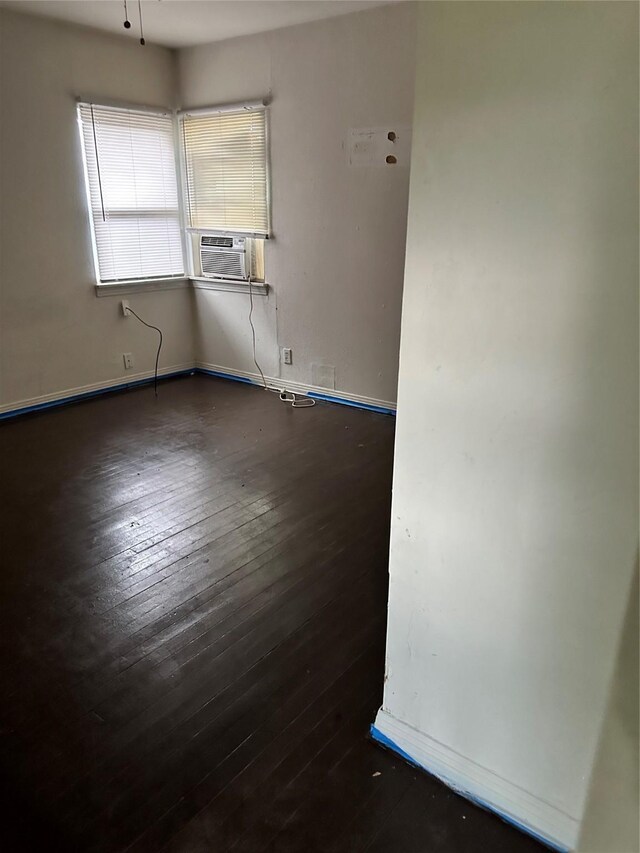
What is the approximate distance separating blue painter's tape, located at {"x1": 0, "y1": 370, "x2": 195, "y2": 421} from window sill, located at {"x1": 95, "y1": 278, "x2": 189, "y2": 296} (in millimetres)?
716

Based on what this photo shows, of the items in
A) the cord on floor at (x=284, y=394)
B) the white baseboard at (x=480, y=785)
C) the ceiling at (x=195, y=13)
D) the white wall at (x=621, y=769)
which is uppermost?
the ceiling at (x=195, y=13)

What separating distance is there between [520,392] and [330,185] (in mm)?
3250

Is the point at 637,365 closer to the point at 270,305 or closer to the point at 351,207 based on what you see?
the point at 351,207

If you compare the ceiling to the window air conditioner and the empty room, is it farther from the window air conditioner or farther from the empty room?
the window air conditioner

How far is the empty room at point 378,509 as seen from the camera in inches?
39.4

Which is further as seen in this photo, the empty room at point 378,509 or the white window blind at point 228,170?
the white window blind at point 228,170

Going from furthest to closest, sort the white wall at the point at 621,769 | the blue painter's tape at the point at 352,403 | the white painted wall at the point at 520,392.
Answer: the blue painter's tape at the point at 352,403, the white painted wall at the point at 520,392, the white wall at the point at 621,769

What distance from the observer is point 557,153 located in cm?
98

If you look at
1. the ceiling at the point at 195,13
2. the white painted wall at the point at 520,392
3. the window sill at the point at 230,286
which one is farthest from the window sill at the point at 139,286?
the white painted wall at the point at 520,392

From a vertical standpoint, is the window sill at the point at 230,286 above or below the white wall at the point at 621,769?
above

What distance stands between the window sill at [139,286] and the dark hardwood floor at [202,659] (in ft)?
4.85

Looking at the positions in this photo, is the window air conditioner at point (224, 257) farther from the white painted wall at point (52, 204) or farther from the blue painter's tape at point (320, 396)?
the blue painter's tape at point (320, 396)

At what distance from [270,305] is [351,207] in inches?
40.2

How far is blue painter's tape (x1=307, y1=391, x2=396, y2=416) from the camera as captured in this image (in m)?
4.13
